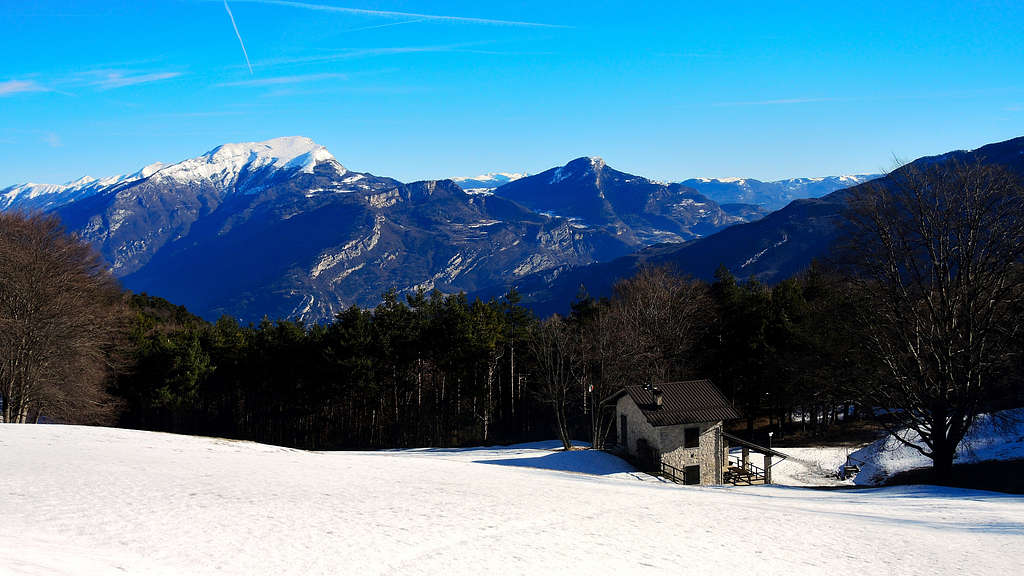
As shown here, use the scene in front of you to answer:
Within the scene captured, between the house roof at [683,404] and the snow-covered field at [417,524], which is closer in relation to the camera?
the snow-covered field at [417,524]

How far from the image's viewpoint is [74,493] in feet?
46.8

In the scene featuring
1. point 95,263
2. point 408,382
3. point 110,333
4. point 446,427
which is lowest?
point 446,427

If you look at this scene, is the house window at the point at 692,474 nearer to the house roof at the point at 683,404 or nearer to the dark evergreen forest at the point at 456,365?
the house roof at the point at 683,404

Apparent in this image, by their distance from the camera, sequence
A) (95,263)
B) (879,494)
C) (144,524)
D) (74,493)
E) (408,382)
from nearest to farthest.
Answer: (144,524) → (74,493) → (879,494) → (95,263) → (408,382)

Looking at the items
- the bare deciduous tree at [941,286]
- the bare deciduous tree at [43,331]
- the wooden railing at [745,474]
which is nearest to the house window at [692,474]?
the wooden railing at [745,474]

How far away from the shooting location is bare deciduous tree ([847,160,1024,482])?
79.4 feet

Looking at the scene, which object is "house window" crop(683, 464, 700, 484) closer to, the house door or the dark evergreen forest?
the house door

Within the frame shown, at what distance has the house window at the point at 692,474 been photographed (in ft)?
119

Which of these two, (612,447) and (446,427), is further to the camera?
(446,427)

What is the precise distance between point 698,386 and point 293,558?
32293 mm

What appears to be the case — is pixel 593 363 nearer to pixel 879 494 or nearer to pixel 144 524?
pixel 879 494

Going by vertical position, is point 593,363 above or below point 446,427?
above

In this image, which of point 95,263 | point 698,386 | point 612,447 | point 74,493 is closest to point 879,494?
point 698,386

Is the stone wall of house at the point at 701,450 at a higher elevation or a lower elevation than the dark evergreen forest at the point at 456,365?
lower
